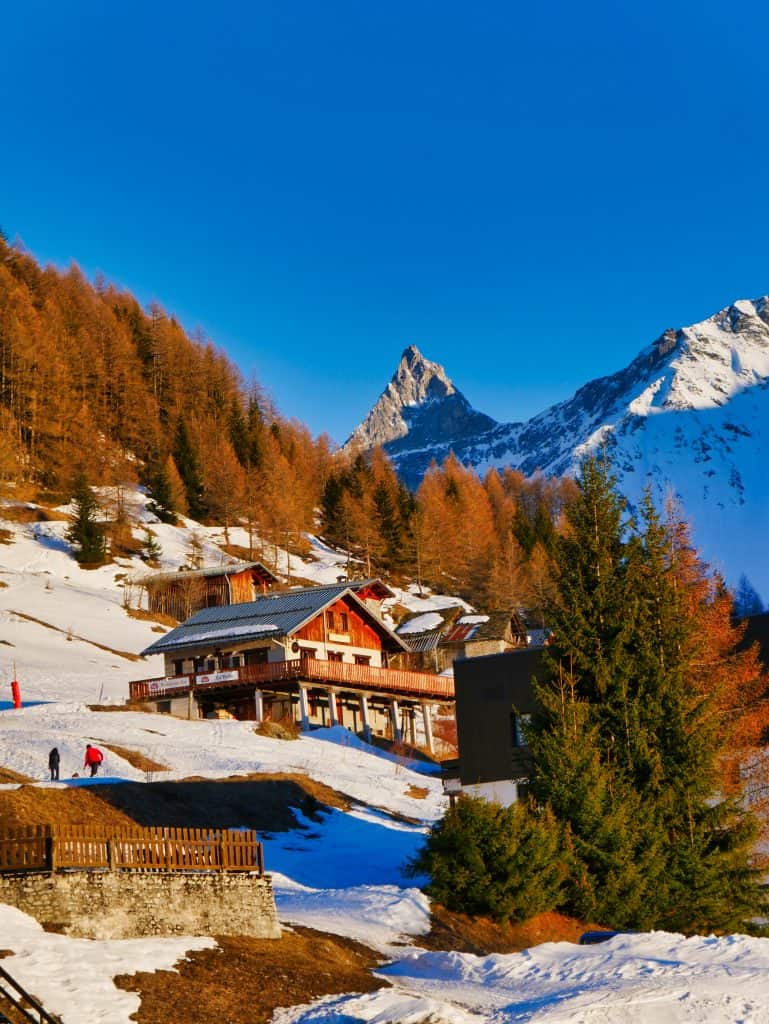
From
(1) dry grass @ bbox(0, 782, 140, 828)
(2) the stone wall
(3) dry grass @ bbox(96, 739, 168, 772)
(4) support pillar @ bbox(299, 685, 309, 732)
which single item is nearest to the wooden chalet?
(4) support pillar @ bbox(299, 685, 309, 732)

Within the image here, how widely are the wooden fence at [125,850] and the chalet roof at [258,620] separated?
39.0 metres

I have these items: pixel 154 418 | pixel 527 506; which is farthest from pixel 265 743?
pixel 527 506

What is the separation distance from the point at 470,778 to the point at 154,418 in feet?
334

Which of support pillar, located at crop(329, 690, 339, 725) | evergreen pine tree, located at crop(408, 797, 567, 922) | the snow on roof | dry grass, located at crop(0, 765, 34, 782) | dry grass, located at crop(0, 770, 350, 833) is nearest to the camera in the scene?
evergreen pine tree, located at crop(408, 797, 567, 922)

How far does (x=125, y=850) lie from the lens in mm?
24016

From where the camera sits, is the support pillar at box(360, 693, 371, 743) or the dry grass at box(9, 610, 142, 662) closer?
the support pillar at box(360, 693, 371, 743)

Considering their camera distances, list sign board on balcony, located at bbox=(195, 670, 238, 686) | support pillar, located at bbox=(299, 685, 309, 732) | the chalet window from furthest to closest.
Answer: the chalet window → sign board on balcony, located at bbox=(195, 670, 238, 686) → support pillar, located at bbox=(299, 685, 309, 732)

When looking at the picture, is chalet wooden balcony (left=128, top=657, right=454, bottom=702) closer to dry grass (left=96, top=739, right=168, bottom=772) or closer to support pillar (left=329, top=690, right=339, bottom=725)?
support pillar (left=329, top=690, right=339, bottom=725)

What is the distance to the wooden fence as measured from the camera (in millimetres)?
22844

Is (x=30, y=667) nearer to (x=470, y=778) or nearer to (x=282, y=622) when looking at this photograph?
(x=282, y=622)

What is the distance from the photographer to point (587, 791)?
103ft

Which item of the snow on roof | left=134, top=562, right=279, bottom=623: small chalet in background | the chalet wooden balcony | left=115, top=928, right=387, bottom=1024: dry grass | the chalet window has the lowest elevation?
left=115, top=928, right=387, bottom=1024: dry grass

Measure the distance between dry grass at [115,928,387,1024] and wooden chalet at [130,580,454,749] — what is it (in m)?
35.8

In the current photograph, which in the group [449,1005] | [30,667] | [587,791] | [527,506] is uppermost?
[527,506]
